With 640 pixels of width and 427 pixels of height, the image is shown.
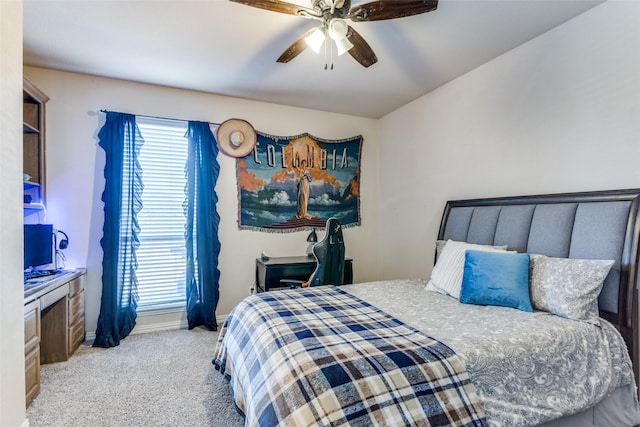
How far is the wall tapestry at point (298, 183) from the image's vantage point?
3586 mm

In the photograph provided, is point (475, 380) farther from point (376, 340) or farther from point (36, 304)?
A: point (36, 304)

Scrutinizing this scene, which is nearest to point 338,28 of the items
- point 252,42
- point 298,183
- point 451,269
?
point 252,42

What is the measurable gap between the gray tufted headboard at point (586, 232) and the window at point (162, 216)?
2.98 m

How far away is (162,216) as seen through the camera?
3.24m

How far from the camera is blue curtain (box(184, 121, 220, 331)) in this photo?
127 inches

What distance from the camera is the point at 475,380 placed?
1.26 m

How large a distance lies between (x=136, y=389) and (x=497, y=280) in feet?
8.45

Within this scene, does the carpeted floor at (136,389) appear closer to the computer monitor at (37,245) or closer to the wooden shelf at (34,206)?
the computer monitor at (37,245)

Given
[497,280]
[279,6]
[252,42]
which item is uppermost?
[252,42]

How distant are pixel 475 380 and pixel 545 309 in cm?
91

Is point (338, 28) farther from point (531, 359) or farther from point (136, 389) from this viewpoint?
point (136, 389)

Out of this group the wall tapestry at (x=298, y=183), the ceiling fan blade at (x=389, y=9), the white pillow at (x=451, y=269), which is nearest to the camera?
the ceiling fan blade at (x=389, y=9)

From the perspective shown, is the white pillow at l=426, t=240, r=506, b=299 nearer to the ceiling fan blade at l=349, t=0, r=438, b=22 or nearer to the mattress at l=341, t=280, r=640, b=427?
the mattress at l=341, t=280, r=640, b=427

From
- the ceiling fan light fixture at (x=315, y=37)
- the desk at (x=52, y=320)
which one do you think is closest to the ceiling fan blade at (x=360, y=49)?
the ceiling fan light fixture at (x=315, y=37)
